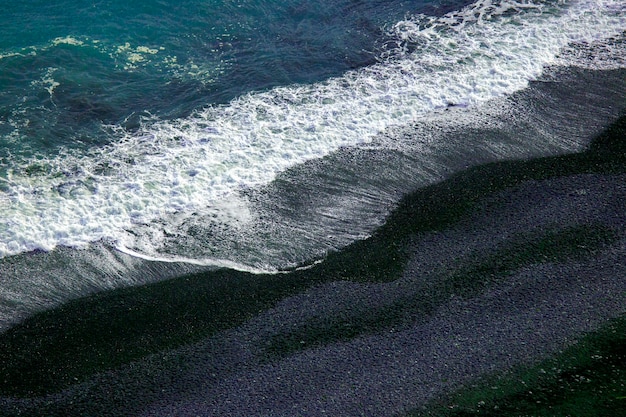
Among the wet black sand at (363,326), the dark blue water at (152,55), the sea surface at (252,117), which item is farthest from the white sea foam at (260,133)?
the wet black sand at (363,326)

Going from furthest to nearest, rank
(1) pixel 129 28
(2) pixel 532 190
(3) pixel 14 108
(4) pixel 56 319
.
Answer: (1) pixel 129 28
(3) pixel 14 108
(2) pixel 532 190
(4) pixel 56 319

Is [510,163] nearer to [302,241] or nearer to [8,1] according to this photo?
[302,241]

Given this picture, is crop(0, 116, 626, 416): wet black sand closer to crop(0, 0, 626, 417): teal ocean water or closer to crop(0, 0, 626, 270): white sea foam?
crop(0, 0, 626, 417): teal ocean water

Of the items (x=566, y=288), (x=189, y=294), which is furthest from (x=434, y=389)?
(x=189, y=294)

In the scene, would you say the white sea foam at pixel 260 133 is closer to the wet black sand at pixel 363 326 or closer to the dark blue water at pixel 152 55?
the dark blue water at pixel 152 55

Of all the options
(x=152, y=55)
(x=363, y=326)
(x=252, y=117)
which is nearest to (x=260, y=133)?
(x=252, y=117)

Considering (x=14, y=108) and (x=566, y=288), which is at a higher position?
(x=14, y=108)

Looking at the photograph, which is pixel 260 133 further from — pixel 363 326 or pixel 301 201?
pixel 363 326
